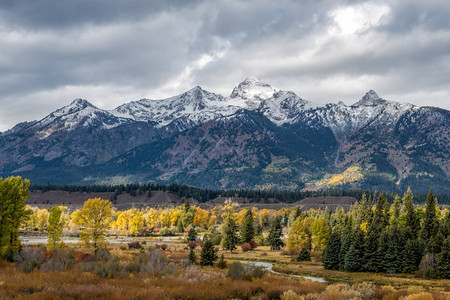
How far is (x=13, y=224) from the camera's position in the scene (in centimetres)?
5744

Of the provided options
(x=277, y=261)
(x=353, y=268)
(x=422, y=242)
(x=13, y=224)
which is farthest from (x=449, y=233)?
(x=13, y=224)

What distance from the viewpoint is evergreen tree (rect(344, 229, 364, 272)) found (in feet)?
285

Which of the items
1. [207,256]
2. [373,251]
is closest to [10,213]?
[207,256]

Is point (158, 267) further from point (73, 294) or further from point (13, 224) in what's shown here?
point (13, 224)

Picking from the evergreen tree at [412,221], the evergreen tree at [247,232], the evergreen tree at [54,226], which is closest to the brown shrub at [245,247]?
the evergreen tree at [247,232]

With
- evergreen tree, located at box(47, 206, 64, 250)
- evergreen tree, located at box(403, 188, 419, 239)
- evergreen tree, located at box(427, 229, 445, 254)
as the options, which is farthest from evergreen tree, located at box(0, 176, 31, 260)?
evergreen tree, located at box(403, 188, 419, 239)

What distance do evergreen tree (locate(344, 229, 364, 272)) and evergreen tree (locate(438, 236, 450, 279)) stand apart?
48.5ft

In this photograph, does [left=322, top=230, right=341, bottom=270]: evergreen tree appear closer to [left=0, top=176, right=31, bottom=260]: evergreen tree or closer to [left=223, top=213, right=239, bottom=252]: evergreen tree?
[left=223, top=213, right=239, bottom=252]: evergreen tree

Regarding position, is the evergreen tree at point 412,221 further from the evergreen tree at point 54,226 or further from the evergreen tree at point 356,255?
the evergreen tree at point 54,226

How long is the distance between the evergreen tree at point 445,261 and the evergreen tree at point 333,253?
2024 centimetres

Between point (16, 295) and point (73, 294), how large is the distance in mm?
3458

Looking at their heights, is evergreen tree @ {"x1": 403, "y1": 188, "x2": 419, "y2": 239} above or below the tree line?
above

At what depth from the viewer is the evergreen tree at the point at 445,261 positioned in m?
77.3

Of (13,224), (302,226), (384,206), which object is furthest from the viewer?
(302,226)
